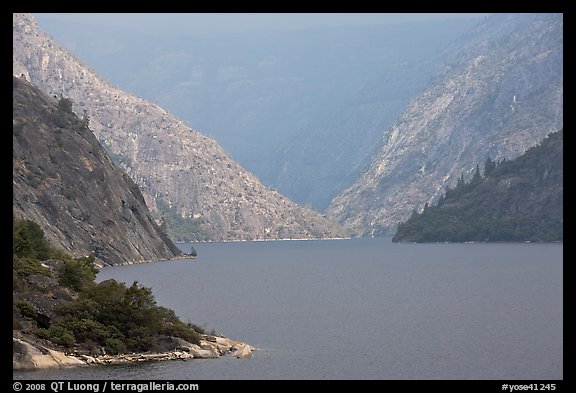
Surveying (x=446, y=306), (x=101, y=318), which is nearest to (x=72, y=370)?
(x=101, y=318)

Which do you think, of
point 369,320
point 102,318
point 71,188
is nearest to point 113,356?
point 102,318

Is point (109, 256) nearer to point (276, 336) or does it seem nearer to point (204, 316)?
point (204, 316)

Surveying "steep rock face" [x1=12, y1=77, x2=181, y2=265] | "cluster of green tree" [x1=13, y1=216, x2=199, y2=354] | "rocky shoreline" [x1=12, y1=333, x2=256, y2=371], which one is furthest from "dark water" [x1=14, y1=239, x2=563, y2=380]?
"steep rock face" [x1=12, y1=77, x2=181, y2=265]

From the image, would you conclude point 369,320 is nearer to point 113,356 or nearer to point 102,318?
point 102,318

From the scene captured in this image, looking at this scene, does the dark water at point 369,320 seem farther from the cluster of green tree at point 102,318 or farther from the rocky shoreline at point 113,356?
the cluster of green tree at point 102,318

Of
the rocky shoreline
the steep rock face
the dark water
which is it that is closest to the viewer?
the rocky shoreline

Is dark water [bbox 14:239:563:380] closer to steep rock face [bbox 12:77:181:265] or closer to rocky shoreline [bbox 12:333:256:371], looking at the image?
rocky shoreline [bbox 12:333:256:371]

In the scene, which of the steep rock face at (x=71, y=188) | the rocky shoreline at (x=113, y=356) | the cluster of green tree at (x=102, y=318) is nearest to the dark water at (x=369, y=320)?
the rocky shoreline at (x=113, y=356)
